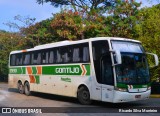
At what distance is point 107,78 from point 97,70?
772mm

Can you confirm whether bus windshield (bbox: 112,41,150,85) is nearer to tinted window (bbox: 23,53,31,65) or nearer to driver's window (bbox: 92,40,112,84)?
driver's window (bbox: 92,40,112,84)

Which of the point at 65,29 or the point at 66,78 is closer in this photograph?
the point at 66,78

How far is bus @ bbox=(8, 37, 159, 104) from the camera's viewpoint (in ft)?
48.7

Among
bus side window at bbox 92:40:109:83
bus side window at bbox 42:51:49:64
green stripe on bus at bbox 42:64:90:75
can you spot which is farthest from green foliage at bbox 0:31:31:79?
bus side window at bbox 92:40:109:83

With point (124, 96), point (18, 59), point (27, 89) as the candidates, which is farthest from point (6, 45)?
point (124, 96)

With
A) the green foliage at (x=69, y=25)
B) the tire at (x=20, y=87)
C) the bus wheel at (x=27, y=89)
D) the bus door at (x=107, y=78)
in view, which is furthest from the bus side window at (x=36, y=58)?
the green foliage at (x=69, y=25)

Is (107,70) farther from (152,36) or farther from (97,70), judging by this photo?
(152,36)

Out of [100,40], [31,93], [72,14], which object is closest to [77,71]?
[100,40]

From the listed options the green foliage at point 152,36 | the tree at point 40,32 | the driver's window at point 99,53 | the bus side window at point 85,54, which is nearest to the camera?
the driver's window at point 99,53

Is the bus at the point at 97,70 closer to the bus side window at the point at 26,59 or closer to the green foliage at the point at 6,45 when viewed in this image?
the bus side window at the point at 26,59

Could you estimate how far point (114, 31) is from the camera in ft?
91.8

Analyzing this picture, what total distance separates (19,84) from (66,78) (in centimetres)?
704

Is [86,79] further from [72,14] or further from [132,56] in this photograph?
[72,14]

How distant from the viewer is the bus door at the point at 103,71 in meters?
15.0
